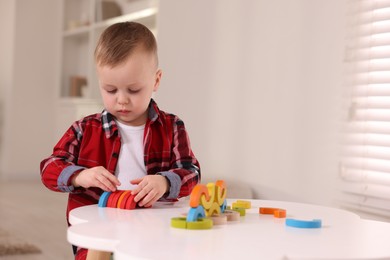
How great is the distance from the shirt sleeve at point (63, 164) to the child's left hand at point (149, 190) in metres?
0.16

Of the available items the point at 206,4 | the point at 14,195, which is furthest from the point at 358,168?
the point at 14,195

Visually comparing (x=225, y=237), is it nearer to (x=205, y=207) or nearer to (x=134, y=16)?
(x=205, y=207)

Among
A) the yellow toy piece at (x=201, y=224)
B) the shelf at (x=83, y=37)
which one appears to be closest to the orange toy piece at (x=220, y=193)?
the yellow toy piece at (x=201, y=224)

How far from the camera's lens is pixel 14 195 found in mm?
4652

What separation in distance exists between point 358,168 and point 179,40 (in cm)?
144

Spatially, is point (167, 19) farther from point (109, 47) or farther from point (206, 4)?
point (109, 47)

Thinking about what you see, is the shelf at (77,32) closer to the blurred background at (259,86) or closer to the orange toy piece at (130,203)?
the blurred background at (259,86)

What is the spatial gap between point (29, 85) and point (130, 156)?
4.73 metres

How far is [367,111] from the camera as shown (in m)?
2.18

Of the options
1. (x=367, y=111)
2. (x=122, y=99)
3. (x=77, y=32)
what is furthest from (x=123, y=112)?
(x=77, y=32)

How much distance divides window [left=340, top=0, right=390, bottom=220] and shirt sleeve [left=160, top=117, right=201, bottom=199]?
887 mm

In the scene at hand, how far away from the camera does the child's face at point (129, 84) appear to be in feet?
4.29

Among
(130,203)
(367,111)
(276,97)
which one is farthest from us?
(276,97)

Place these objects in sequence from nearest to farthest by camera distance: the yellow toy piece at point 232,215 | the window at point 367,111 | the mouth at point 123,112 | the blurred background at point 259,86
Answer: the yellow toy piece at point 232,215
the mouth at point 123,112
the window at point 367,111
the blurred background at point 259,86
